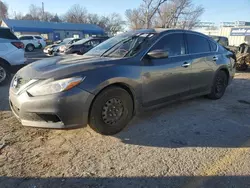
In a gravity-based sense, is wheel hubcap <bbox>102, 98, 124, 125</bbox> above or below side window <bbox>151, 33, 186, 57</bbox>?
below

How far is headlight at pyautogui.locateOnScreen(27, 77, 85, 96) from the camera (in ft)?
9.65

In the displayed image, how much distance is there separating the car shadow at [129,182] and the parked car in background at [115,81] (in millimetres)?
771

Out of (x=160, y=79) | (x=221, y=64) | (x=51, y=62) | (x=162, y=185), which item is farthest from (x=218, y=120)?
(x=51, y=62)

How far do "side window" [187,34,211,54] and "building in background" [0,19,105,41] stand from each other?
4114cm

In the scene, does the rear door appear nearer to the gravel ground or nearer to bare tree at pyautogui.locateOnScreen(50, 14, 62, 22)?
the gravel ground

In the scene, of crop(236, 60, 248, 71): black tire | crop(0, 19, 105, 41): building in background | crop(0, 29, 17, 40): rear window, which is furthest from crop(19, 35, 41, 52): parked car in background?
crop(236, 60, 248, 71): black tire

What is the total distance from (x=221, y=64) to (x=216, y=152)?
280 cm

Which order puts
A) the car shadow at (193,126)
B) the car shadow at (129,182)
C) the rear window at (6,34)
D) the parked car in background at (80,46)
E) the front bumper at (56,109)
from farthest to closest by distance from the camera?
the parked car in background at (80,46) < the rear window at (6,34) < the car shadow at (193,126) < the front bumper at (56,109) < the car shadow at (129,182)

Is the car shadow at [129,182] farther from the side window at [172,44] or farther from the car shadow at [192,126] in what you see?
the side window at [172,44]

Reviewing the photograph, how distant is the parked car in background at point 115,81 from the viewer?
9.77 feet

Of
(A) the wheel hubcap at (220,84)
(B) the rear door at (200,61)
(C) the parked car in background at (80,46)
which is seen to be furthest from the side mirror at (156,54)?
(C) the parked car in background at (80,46)

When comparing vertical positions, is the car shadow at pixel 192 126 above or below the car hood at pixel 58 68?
below

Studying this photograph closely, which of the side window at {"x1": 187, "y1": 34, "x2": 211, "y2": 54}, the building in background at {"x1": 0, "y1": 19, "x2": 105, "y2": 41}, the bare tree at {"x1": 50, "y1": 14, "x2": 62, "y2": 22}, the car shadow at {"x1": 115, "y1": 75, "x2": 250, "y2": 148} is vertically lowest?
the car shadow at {"x1": 115, "y1": 75, "x2": 250, "y2": 148}

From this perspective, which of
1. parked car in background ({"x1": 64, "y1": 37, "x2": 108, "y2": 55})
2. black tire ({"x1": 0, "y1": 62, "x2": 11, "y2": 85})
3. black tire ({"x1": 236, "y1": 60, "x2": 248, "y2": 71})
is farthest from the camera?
parked car in background ({"x1": 64, "y1": 37, "x2": 108, "y2": 55})
